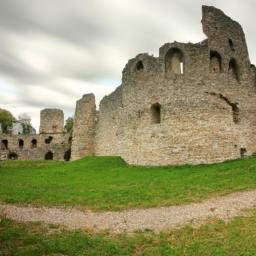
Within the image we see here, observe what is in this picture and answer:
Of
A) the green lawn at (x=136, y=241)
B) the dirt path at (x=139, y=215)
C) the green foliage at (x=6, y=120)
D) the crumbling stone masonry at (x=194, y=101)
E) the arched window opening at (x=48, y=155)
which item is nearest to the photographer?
the green lawn at (x=136, y=241)

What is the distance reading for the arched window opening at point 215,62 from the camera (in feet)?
75.7

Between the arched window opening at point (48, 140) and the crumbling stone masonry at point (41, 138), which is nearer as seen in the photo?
the crumbling stone masonry at point (41, 138)

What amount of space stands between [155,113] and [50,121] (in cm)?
2932

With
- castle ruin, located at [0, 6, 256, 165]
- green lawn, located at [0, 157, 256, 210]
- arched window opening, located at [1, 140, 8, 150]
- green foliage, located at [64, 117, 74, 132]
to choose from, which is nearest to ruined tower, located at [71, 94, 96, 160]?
castle ruin, located at [0, 6, 256, 165]

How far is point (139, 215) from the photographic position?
11.4 meters

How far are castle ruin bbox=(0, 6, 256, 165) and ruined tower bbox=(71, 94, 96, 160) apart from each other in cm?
939

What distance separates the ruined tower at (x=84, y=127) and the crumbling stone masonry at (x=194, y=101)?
9.41 m

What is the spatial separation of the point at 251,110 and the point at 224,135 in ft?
12.7

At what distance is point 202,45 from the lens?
22.7 metres

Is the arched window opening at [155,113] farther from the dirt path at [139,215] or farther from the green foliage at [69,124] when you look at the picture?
the green foliage at [69,124]

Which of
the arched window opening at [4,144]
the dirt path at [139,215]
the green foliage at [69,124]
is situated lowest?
the dirt path at [139,215]

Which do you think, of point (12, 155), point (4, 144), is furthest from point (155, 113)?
Answer: point (4, 144)

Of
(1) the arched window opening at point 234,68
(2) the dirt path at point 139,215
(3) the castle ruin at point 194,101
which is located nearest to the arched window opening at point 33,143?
(3) the castle ruin at point 194,101

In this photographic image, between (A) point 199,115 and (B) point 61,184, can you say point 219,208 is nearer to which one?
(B) point 61,184
